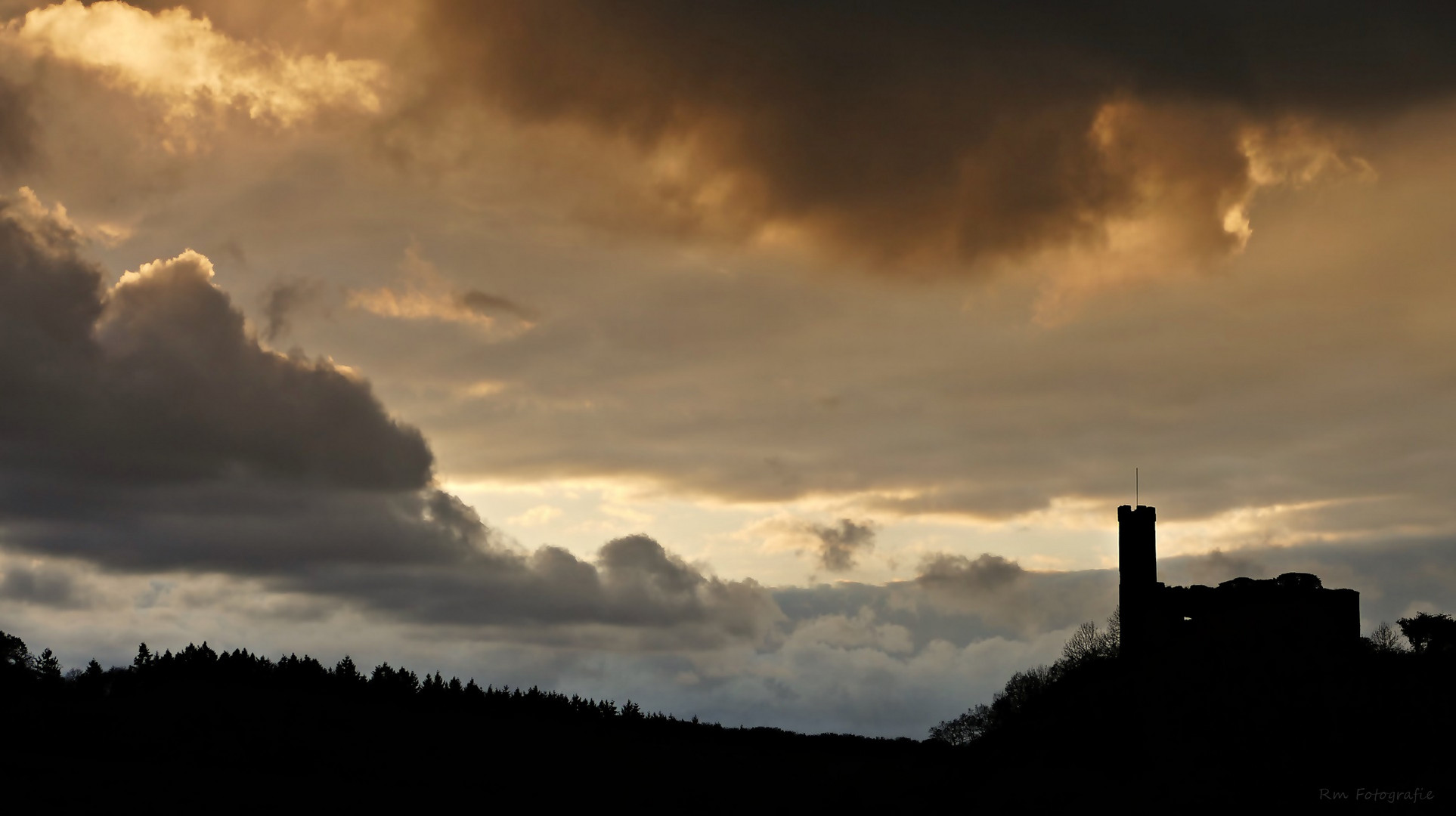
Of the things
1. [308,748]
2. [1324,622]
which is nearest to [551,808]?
[308,748]

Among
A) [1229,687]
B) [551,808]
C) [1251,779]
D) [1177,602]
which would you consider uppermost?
[1177,602]

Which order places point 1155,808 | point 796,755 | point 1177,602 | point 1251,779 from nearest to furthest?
point 1251,779, point 1155,808, point 1177,602, point 796,755

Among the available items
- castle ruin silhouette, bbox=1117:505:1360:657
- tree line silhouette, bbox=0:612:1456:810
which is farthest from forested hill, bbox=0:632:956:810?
castle ruin silhouette, bbox=1117:505:1360:657

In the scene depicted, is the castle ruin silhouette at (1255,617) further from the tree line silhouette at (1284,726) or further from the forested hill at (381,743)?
the forested hill at (381,743)

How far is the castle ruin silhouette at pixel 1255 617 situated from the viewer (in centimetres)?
5644

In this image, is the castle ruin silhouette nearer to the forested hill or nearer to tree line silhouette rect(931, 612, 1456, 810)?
tree line silhouette rect(931, 612, 1456, 810)

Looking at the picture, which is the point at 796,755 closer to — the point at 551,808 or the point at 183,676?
the point at 551,808

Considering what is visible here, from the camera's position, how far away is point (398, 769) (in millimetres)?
87000

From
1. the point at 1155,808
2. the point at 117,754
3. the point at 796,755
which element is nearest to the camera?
the point at 1155,808

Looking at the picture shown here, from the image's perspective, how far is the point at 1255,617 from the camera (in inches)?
2263

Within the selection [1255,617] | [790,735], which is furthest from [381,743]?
[1255,617]

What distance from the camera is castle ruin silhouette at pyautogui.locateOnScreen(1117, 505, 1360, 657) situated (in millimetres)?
56438

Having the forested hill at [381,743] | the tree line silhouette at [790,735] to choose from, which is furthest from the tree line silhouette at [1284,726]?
the forested hill at [381,743]

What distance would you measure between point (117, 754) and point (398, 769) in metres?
19.1
